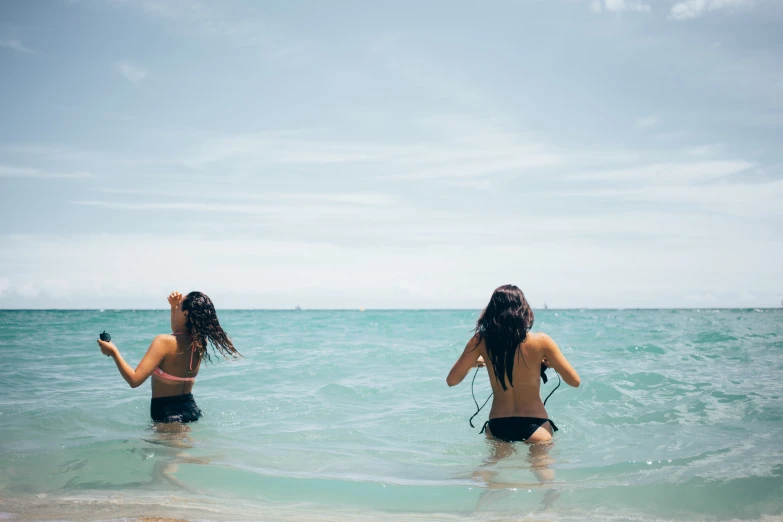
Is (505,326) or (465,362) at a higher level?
(505,326)

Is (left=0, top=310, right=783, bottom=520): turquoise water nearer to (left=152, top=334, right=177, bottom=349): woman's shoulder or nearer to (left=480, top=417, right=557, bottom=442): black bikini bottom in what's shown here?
(left=480, top=417, right=557, bottom=442): black bikini bottom

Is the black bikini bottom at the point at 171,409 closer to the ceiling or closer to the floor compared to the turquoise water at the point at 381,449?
closer to the ceiling

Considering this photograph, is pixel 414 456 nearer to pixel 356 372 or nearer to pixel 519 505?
Answer: pixel 519 505

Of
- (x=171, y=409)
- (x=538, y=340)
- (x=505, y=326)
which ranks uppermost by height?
(x=505, y=326)

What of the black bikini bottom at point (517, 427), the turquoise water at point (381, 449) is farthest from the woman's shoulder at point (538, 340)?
the turquoise water at point (381, 449)

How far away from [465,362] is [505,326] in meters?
0.43

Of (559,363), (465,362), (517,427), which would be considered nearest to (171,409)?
(465,362)

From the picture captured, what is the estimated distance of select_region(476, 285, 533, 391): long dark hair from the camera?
4332 mm

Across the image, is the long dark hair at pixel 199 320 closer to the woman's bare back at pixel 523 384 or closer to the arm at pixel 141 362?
the arm at pixel 141 362

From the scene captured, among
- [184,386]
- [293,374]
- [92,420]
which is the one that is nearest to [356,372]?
[293,374]

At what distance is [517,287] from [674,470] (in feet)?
7.22

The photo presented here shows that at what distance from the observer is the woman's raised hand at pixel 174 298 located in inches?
209

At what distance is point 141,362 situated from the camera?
16.0 ft

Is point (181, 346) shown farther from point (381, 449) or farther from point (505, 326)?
point (505, 326)
